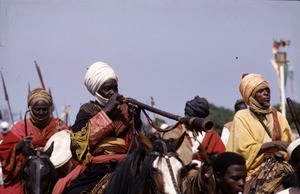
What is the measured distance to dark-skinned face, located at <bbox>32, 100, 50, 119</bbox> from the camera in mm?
13352

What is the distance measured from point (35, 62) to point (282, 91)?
789cm

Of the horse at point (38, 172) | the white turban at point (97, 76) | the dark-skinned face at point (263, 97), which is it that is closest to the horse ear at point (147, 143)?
the white turban at point (97, 76)

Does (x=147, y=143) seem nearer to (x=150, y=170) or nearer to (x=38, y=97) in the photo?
(x=150, y=170)

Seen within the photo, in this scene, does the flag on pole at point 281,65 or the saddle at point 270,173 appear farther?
the flag on pole at point 281,65

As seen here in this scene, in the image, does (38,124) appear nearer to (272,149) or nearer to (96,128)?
(96,128)

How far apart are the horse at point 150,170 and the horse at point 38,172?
2298 mm

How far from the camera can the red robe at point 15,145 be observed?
1302 cm

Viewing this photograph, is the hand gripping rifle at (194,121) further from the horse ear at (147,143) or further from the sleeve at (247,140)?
the sleeve at (247,140)

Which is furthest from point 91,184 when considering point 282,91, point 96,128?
point 282,91

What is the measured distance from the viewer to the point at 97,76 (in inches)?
452

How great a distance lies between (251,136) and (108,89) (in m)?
1.74

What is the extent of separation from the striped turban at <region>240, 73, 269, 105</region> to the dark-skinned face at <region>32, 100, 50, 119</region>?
293cm

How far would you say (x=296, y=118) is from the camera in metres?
11.1

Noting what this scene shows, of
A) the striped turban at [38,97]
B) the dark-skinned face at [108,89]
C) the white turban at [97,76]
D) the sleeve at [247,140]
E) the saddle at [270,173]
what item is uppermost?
the white turban at [97,76]
